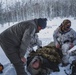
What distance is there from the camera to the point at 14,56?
99.0 inches

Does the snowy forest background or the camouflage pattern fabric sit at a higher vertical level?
the snowy forest background

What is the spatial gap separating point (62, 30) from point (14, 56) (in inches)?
49.1

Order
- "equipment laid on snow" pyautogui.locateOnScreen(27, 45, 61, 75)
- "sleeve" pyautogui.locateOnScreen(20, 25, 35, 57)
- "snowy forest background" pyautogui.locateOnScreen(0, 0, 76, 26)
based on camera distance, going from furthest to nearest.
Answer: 1. "snowy forest background" pyautogui.locateOnScreen(0, 0, 76, 26)
2. "equipment laid on snow" pyautogui.locateOnScreen(27, 45, 61, 75)
3. "sleeve" pyautogui.locateOnScreen(20, 25, 35, 57)

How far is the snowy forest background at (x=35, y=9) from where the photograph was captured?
4.07m

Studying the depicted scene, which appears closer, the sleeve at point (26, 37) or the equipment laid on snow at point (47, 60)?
the sleeve at point (26, 37)

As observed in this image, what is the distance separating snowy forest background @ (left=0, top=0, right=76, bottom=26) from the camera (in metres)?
4.07

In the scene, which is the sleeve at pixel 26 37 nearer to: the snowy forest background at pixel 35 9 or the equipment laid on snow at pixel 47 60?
the equipment laid on snow at pixel 47 60

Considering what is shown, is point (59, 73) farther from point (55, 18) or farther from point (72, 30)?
point (55, 18)

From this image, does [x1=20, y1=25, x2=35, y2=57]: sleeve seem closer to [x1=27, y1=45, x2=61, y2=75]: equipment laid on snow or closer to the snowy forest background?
[x1=27, y1=45, x2=61, y2=75]: equipment laid on snow

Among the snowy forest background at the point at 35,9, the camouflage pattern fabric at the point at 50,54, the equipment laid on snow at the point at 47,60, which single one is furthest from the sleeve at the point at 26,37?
the snowy forest background at the point at 35,9

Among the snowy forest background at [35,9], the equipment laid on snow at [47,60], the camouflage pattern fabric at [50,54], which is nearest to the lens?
the equipment laid on snow at [47,60]

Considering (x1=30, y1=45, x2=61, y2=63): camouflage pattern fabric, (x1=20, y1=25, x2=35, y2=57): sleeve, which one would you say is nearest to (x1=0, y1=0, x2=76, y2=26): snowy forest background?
(x1=30, y1=45, x2=61, y2=63): camouflage pattern fabric

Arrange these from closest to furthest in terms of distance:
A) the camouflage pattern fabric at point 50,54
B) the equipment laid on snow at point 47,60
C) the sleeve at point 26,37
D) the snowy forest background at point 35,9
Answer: the sleeve at point 26,37 < the equipment laid on snow at point 47,60 < the camouflage pattern fabric at point 50,54 < the snowy forest background at point 35,9

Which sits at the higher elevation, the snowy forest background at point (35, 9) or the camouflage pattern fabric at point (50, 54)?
the snowy forest background at point (35, 9)
